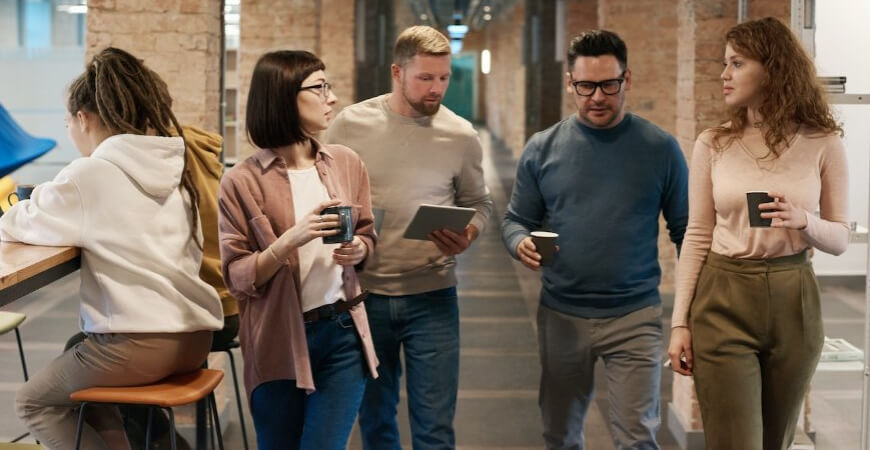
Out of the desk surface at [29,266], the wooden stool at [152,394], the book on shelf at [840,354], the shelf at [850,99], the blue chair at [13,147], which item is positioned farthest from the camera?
the blue chair at [13,147]

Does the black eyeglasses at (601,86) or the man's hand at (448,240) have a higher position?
the black eyeglasses at (601,86)

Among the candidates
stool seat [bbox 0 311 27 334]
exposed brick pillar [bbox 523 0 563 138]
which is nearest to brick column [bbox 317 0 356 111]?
exposed brick pillar [bbox 523 0 563 138]

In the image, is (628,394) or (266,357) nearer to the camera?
(266,357)

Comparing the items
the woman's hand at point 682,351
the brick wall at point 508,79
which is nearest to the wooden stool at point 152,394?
the woman's hand at point 682,351

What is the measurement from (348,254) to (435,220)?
0.36 metres

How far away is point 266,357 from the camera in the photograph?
313cm

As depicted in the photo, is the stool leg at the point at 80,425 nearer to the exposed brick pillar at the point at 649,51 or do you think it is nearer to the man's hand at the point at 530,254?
the man's hand at the point at 530,254

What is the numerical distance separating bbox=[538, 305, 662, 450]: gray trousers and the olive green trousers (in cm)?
36

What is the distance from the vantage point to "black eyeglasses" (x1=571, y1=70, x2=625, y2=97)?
3541 millimetres

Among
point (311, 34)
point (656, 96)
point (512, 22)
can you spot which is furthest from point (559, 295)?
point (512, 22)

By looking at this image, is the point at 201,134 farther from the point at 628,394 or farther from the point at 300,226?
the point at 628,394

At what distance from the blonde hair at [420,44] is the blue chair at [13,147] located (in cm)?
575

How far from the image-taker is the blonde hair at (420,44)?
365 cm

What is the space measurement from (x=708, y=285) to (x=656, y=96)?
23.1 ft
